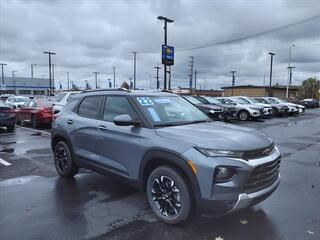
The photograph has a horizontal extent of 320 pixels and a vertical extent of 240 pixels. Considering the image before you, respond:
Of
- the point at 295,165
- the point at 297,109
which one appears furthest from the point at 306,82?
the point at 295,165

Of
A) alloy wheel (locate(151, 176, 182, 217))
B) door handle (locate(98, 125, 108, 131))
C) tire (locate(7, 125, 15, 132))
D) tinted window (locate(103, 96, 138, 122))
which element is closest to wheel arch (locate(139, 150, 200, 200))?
alloy wheel (locate(151, 176, 182, 217))

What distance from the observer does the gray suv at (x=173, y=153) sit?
3.37m

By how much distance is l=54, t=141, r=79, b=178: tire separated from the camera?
5.74m

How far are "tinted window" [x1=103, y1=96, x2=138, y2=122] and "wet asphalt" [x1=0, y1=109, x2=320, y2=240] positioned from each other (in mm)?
1365

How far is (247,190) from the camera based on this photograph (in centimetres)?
344

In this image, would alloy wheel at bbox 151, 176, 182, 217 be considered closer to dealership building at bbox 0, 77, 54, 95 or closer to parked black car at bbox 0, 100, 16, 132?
parked black car at bbox 0, 100, 16, 132

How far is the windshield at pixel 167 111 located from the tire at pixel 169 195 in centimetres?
74

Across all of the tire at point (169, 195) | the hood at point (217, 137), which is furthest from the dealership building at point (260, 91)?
the tire at point (169, 195)

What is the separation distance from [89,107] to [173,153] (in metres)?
2.43

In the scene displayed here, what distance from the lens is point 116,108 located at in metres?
4.82

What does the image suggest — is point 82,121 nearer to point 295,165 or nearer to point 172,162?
point 172,162

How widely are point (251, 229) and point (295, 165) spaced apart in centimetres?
405

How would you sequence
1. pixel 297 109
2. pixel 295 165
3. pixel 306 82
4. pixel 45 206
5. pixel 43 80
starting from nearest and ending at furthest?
pixel 45 206
pixel 295 165
pixel 297 109
pixel 306 82
pixel 43 80

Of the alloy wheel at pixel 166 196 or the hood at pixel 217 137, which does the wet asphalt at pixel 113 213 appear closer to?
the alloy wheel at pixel 166 196
